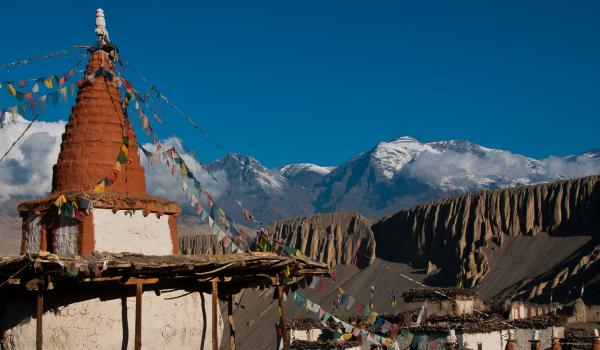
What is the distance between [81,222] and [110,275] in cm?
156

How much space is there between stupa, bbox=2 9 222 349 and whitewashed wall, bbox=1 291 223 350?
0.01 m

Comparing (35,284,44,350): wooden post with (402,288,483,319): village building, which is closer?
(35,284,44,350): wooden post

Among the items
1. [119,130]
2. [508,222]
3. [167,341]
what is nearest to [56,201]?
[119,130]

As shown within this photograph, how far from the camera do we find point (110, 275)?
1059 centimetres

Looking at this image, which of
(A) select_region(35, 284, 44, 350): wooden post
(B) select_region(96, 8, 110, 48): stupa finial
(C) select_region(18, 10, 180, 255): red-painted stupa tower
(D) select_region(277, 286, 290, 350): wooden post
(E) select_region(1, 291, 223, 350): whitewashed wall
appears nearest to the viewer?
(A) select_region(35, 284, 44, 350): wooden post

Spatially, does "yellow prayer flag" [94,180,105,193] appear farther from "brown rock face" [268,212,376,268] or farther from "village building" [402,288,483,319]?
"brown rock face" [268,212,376,268]

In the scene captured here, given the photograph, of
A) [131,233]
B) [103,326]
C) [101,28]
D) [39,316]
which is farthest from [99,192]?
[101,28]

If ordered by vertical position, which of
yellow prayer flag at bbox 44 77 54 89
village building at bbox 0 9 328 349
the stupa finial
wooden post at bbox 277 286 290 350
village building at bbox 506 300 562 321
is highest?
the stupa finial

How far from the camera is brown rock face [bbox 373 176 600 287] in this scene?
79.1 metres

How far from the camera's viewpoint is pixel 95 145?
41.8 ft

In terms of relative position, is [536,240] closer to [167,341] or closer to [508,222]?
[508,222]

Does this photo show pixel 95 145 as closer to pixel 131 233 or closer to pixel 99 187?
pixel 99 187

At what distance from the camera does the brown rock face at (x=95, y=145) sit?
12.6 m

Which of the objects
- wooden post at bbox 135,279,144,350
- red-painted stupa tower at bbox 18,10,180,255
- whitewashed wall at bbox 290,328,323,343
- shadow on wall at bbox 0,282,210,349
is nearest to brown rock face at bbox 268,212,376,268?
whitewashed wall at bbox 290,328,323,343
